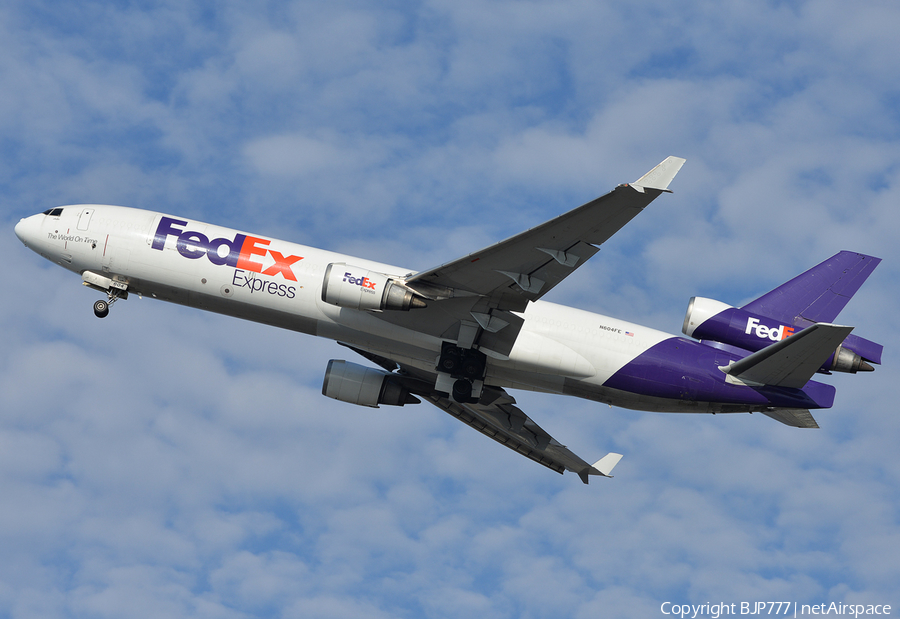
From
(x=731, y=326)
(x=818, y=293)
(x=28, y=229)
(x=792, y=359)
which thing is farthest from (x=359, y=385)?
(x=818, y=293)

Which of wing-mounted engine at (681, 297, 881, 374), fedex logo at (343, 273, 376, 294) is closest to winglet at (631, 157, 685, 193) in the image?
wing-mounted engine at (681, 297, 881, 374)

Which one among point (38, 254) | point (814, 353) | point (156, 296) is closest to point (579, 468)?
point (814, 353)

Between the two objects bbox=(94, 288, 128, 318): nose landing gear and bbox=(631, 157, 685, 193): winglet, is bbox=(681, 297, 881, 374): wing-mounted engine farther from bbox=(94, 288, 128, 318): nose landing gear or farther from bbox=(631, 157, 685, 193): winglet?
bbox=(94, 288, 128, 318): nose landing gear

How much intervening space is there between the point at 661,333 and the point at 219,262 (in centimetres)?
1561

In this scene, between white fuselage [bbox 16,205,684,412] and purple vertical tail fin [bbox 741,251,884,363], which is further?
purple vertical tail fin [bbox 741,251,884,363]

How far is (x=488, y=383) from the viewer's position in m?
31.1

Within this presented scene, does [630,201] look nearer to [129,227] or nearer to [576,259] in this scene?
[576,259]

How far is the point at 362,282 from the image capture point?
88.5ft

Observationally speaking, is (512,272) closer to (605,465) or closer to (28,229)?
(605,465)

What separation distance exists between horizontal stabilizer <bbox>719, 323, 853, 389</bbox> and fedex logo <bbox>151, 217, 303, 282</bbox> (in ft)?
51.2

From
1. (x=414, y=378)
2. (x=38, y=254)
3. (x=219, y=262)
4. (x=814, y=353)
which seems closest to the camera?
(x=814, y=353)

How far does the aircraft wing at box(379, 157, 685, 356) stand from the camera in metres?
23.4

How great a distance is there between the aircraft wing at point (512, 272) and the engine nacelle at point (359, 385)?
18.2 feet

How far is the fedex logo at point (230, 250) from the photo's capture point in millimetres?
29172
